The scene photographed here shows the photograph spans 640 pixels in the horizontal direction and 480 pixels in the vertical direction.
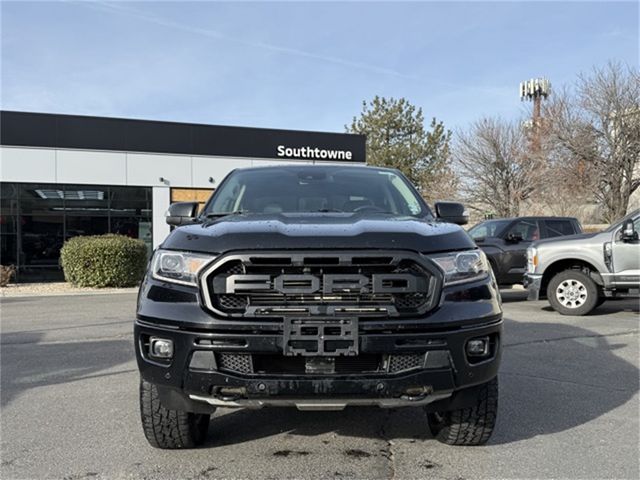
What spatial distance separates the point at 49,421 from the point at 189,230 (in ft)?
6.58

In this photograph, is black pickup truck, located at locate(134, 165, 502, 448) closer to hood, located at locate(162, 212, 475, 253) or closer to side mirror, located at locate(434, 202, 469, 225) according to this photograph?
hood, located at locate(162, 212, 475, 253)

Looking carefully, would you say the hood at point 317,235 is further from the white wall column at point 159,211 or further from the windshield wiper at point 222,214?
the white wall column at point 159,211

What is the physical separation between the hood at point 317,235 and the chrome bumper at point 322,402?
2.50 ft

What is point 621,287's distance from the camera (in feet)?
29.3

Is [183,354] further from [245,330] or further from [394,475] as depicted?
[394,475]

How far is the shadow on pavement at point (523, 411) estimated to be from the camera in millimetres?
3828

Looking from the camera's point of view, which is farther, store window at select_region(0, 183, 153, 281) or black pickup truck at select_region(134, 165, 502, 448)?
store window at select_region(0, 183, 153, 281)

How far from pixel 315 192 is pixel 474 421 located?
2039mm

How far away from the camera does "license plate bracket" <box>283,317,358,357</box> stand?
281cm

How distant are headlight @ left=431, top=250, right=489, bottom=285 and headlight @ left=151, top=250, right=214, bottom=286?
1234 millimetres

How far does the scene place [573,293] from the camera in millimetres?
9430

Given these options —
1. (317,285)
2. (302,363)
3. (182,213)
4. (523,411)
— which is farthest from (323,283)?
(523,411)

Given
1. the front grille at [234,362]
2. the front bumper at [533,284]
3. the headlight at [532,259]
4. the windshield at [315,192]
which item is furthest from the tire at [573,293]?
the front grille at [234,362]

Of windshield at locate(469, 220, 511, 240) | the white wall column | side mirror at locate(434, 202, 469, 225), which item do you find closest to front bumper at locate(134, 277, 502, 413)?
side mirror at locate(434, 202, 469, 225)
